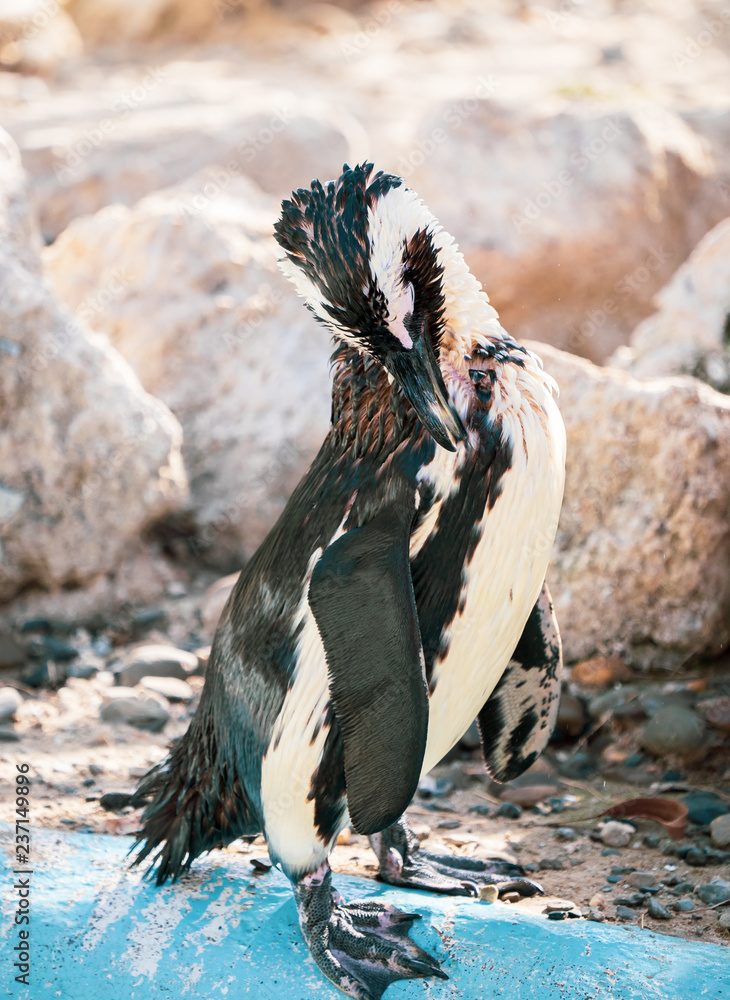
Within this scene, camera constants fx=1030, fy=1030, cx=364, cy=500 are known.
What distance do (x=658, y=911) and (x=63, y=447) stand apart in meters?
2.73

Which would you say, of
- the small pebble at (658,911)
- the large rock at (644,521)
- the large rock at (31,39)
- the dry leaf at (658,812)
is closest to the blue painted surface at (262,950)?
the small pebble at (658,911)

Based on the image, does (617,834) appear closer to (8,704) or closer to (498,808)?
(498,808)

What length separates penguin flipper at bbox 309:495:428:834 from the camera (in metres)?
1.66

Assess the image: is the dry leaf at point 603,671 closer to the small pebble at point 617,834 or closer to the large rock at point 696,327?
the small pebble at point 617,834

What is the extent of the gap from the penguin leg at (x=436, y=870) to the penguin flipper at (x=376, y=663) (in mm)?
511

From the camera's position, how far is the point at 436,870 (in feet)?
7.24

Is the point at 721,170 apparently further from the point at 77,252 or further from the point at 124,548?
the point at 124,548

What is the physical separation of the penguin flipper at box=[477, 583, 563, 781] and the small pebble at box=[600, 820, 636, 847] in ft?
1.62

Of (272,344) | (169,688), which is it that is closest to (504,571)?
(169,688)

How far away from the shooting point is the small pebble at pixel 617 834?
249 cm

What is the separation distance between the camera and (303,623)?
5.99 feet

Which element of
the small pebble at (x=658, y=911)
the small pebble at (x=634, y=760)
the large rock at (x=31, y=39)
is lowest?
the small pebble at (x=658, y=911)

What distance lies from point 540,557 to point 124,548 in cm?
257

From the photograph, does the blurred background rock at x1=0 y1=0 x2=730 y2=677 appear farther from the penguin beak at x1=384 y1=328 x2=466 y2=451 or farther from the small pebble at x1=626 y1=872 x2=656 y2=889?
the penguin beak at x1=384 y1=328 x2=466 y2=451
